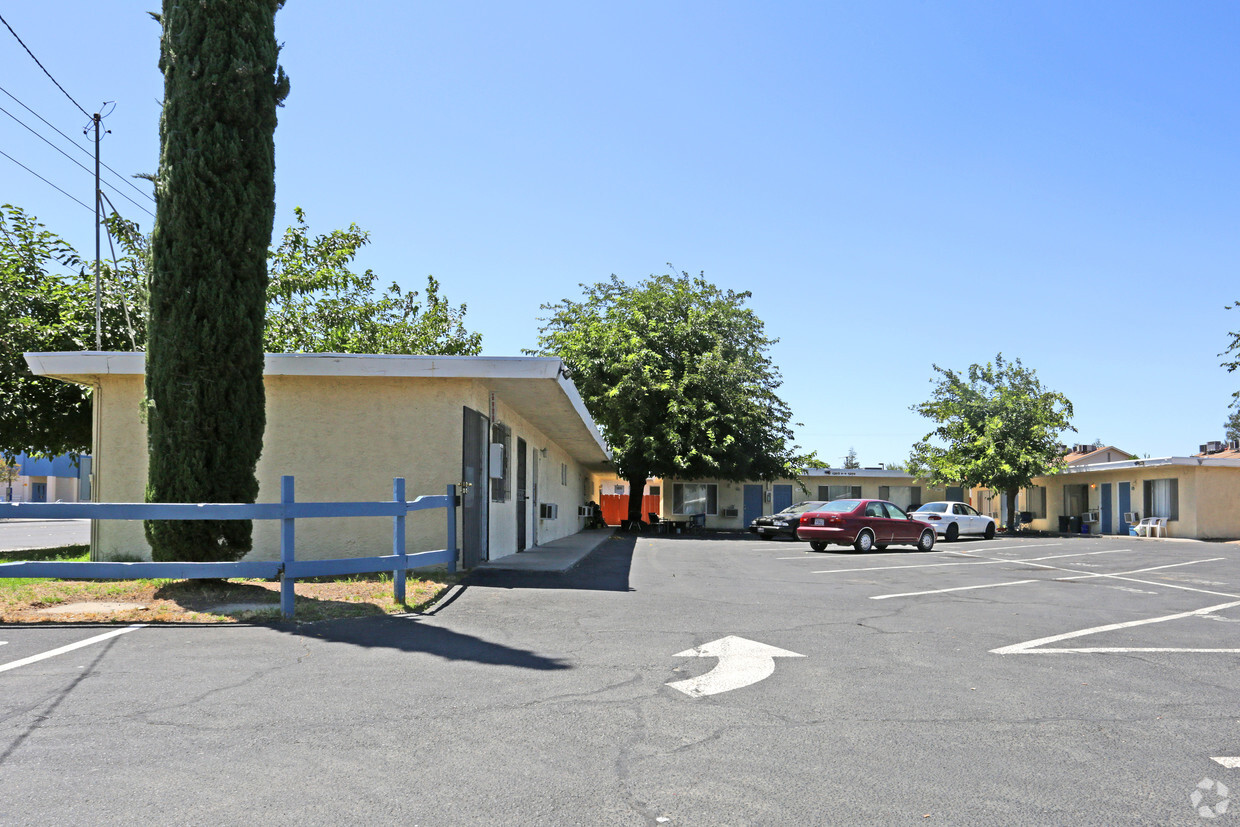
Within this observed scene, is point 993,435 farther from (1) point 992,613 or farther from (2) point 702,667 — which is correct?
(2) point 702,667

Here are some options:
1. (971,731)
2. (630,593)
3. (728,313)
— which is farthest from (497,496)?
(728,313)

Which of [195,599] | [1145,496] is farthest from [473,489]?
[1145,496]

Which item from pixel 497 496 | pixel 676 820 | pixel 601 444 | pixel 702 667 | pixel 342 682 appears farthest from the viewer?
pixel 601 444

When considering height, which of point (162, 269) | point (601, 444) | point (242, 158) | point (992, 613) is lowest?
point (992, 613)

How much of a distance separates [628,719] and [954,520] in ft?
98.2

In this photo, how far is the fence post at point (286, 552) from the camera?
27.3ft

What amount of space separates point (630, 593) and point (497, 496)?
5003 millimetres

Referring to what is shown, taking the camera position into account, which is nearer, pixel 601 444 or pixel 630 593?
pixel 630 593

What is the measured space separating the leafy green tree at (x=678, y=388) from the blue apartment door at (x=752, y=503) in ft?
11.9

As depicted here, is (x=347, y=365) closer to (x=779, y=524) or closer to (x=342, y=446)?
(x=342, y=446)

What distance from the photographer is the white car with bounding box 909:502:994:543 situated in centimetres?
3241

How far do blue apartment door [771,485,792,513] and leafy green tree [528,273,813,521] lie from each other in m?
3.87

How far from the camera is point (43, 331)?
18125 mm

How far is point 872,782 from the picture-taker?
13.3ft
